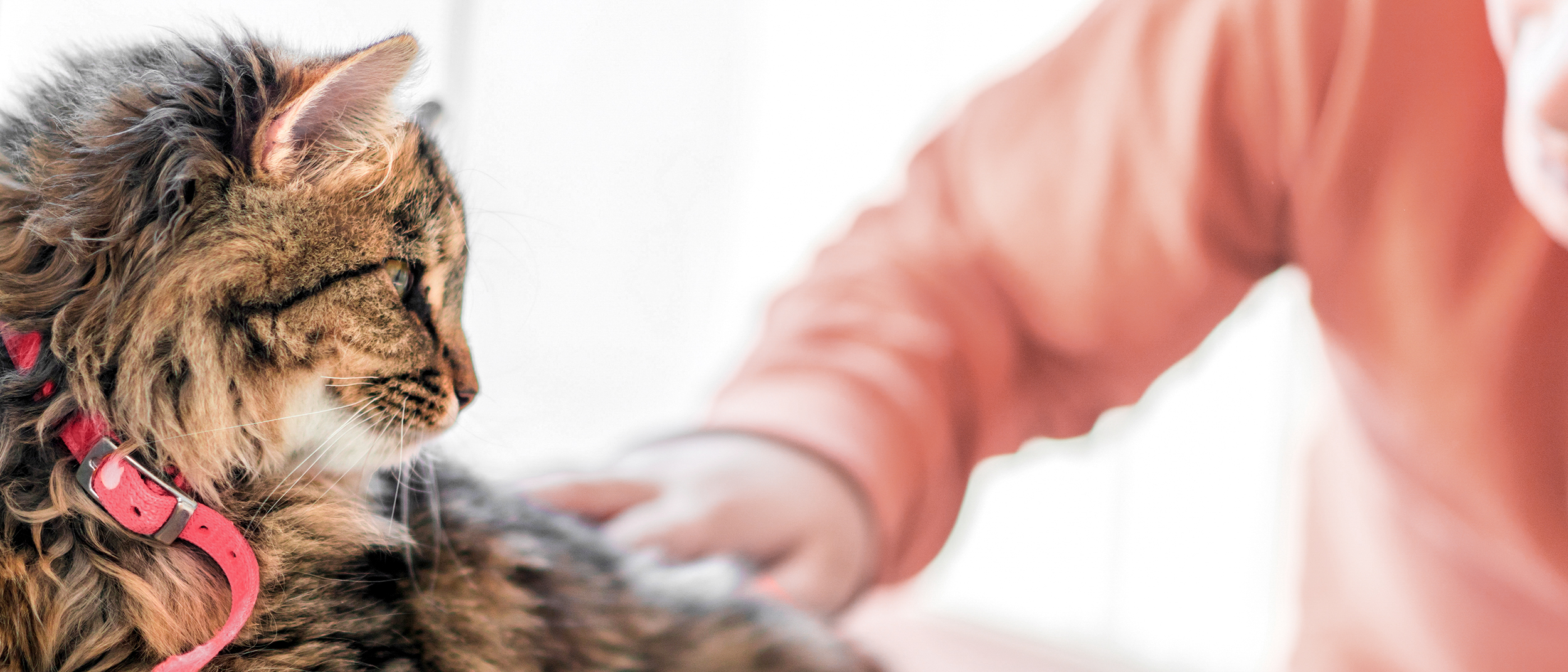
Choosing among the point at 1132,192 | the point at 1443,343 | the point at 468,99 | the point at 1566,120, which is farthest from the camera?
the point at 468,99

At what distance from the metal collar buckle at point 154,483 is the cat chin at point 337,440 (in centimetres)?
6

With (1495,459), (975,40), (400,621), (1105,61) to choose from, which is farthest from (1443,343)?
(975,40)

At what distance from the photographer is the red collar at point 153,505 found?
0.41 metres

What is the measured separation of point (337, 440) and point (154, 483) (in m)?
0.10

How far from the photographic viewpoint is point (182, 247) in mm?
428

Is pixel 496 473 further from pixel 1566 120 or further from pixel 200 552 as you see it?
pixel 1566 120

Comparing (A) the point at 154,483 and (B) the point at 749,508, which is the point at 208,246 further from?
(B) the point at 749,508

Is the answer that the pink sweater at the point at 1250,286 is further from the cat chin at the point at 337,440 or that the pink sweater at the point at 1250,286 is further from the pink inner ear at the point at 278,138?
the pink inner ear at the point at 278,138

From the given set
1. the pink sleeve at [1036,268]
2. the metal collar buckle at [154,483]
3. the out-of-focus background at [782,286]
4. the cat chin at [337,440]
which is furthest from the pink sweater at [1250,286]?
the metal collar buckle at [154,483]

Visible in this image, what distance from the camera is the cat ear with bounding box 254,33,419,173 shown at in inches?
16.4

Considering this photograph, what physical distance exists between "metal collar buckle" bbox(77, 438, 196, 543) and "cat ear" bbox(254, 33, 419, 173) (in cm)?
16

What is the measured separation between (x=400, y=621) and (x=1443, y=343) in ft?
2.22

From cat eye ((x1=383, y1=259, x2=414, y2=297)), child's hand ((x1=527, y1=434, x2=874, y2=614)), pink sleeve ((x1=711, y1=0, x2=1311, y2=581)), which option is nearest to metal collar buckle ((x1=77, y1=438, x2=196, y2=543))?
cat eye ((x1=383, y1=259, x2=414, y2=297))

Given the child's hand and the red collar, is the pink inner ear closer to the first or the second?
the red collar
